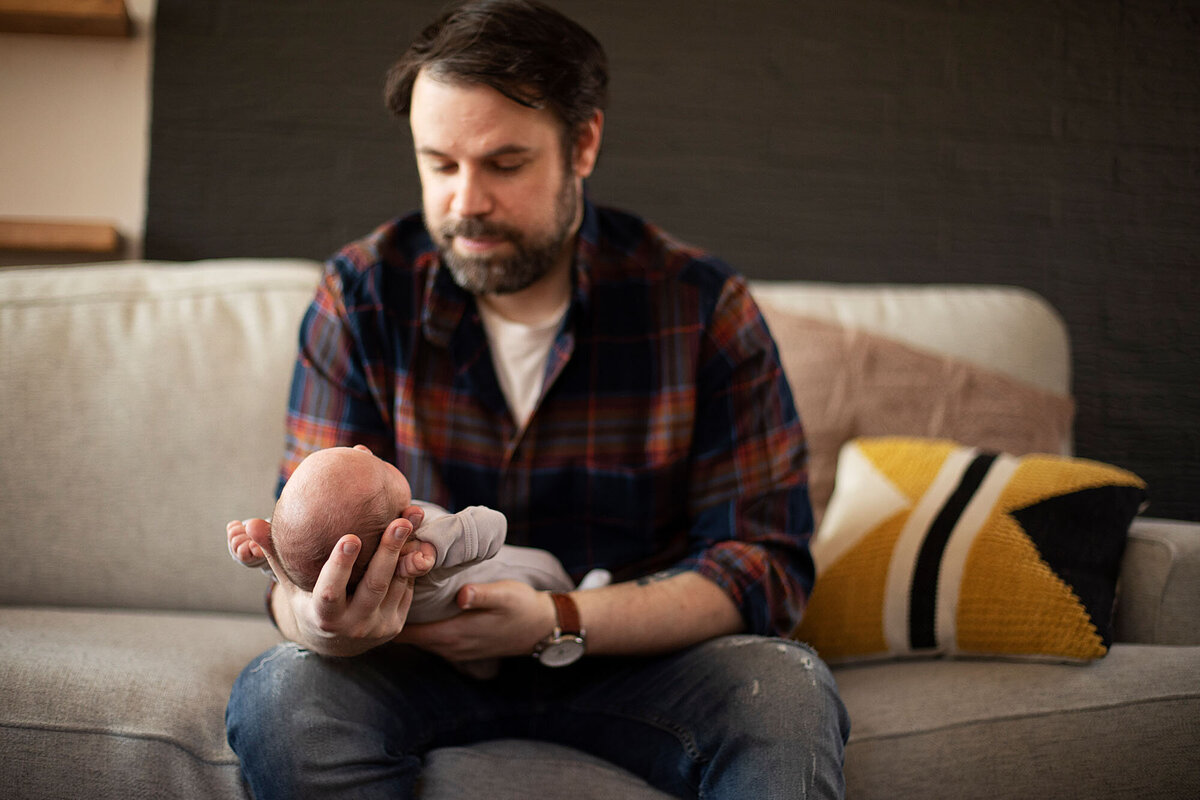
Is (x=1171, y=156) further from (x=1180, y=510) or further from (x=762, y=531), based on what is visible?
(x=762, y=531)

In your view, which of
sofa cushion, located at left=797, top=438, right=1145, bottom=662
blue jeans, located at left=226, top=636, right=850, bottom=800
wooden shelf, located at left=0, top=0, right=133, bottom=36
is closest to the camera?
blue jeans, located at left=226, top=636, right=850, bottom=800

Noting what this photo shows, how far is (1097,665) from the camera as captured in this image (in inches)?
51.1

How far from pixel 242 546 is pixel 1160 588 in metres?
1.30

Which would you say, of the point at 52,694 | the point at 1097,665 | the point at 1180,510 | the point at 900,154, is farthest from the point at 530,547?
the point at 1180,510

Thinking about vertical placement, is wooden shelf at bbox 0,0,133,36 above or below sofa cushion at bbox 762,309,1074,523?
above

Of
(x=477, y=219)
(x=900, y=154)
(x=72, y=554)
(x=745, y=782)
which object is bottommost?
(x=72, y=554)

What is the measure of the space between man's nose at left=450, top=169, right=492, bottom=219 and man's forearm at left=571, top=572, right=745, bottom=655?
1.78 ft

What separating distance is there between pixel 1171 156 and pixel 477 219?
191cm

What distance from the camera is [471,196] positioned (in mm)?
1293

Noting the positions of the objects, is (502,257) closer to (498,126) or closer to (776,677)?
(498,126)

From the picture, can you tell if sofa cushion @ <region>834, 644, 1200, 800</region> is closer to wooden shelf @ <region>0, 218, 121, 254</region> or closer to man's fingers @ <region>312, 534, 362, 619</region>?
man's fingers @ <region>312, 534, 362, 619</region>

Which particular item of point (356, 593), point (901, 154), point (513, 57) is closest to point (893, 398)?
point (901, 154)

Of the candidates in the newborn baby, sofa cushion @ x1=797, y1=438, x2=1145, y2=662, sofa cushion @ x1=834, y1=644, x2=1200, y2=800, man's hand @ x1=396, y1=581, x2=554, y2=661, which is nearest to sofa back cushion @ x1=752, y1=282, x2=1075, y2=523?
sofa cushion @ x1=797, y1=438, x2=1145, y2=662

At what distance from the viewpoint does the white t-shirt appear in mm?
1357
